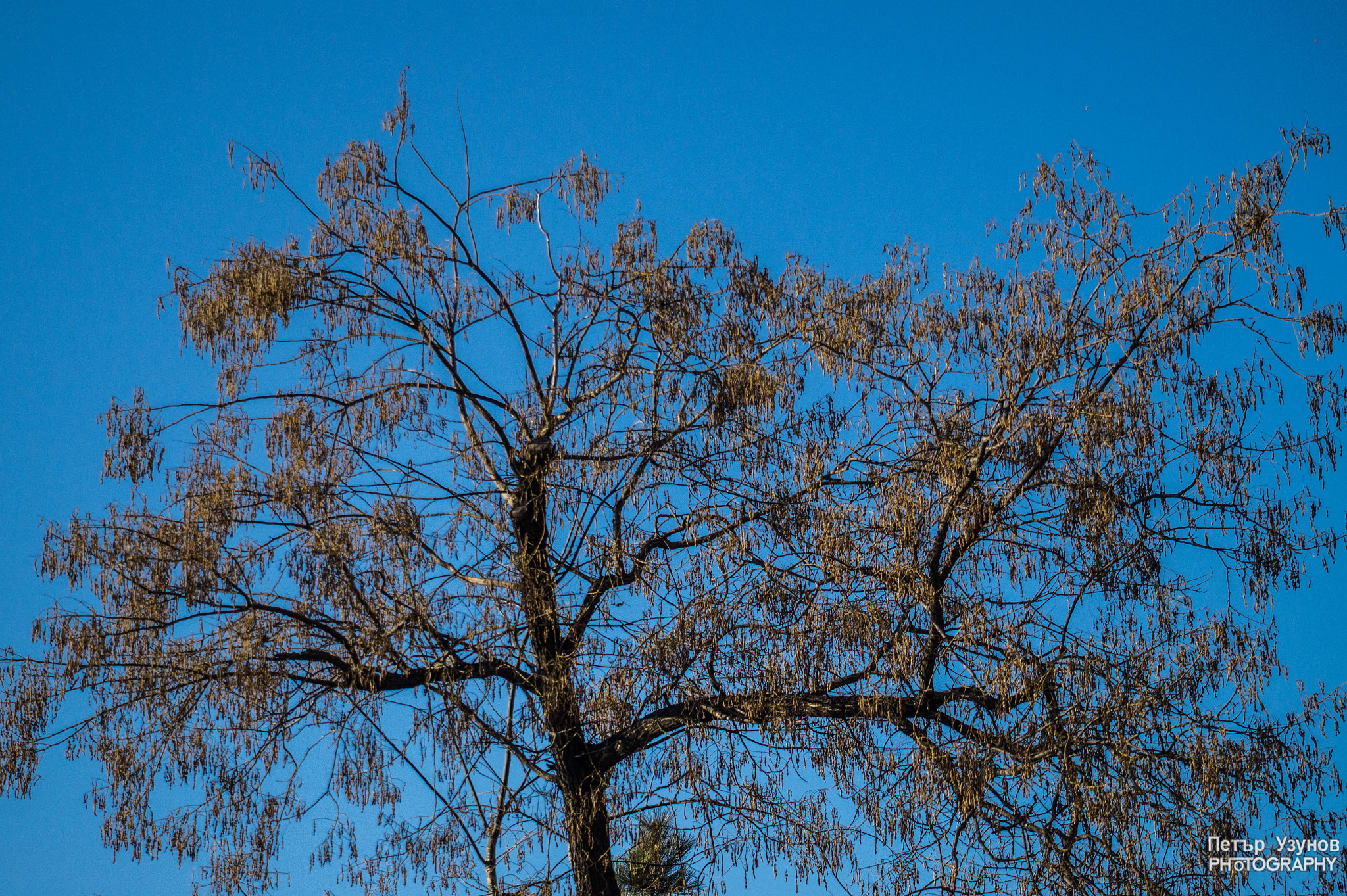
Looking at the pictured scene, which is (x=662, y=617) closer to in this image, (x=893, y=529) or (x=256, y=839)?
(x=893, y=529)

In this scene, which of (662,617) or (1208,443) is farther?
(1208,443)

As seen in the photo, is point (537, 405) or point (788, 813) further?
point (537, 405)

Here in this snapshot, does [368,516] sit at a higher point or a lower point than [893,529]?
higher

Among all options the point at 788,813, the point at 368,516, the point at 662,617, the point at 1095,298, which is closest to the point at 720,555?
the point at 662,617

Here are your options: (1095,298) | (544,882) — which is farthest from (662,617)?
(1095,298)

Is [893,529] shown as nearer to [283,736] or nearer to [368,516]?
[368,516]

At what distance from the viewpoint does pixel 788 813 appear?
4672 mm

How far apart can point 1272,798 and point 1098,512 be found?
1.26m

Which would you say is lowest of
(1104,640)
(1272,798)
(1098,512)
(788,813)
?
(1272,798)

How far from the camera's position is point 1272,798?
463cm

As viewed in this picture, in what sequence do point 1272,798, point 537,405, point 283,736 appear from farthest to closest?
1. point 537,405
2. point 283,736
3. point 1272,798

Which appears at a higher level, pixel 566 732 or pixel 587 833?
pixel 566 732

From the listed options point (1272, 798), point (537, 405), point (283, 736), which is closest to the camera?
point (1272, 798)

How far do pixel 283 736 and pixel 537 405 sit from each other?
5.98ft
